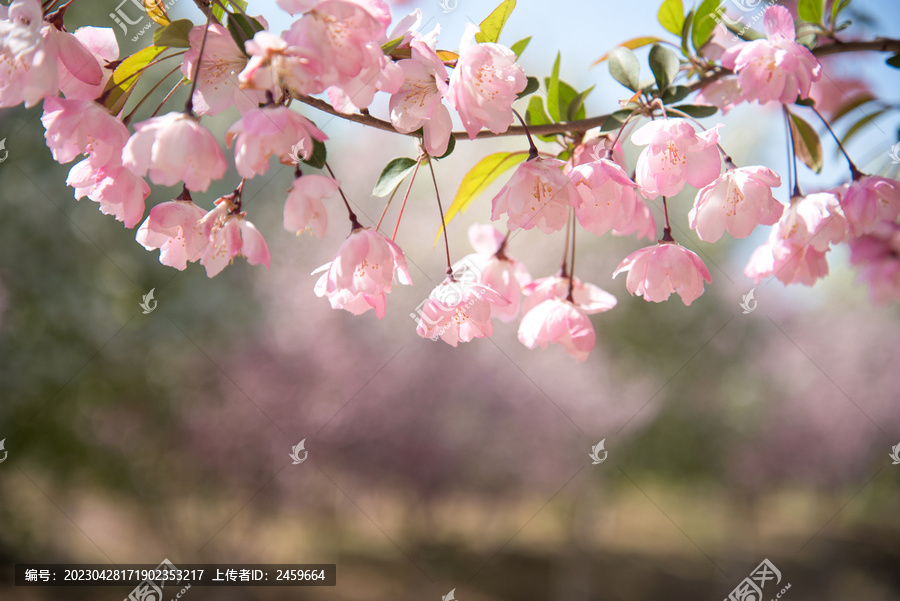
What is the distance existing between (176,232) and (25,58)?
216 millimetres

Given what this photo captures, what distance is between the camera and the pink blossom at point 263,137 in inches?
18.9

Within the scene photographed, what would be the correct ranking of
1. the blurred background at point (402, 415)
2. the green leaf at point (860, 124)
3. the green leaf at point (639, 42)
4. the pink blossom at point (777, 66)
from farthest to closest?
1. the blurred background at point (402, 415)
2. the green leaf at point (860, 124)
3. the green leaf at point (639, 42)
4. the pink blossom at point (777, 66)

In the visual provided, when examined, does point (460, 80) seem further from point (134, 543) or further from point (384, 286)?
point (134, 543)

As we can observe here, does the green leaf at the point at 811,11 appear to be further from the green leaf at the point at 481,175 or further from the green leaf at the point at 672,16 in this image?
the green leaf at the point at 481,175

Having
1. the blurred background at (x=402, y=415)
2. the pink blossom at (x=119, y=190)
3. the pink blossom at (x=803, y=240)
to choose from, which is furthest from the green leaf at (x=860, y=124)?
the blurred background at (x=402, y=415)

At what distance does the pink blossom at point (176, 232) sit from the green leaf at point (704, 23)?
0.75 metres

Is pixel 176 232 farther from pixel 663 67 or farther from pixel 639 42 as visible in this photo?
pixel 639 42

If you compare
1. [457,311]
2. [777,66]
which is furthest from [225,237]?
[777,66]

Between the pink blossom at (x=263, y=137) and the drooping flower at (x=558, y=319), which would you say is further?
the drooping flower at (x=558, y=319)

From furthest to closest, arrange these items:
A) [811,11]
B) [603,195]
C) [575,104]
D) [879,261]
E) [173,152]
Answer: [879,261] < [811,11] < [575,104] < [603,195] < [173,152]

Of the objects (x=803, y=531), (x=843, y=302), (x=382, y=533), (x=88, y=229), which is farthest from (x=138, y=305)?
(x=803, y=531)

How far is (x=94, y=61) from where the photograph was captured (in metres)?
0.58

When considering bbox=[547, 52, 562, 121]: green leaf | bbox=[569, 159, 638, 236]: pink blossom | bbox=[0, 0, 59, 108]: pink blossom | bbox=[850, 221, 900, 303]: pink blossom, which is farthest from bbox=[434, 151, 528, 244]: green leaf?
bbox=[850, 221, 900, 303]: pink blossom

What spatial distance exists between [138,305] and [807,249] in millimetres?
5819
